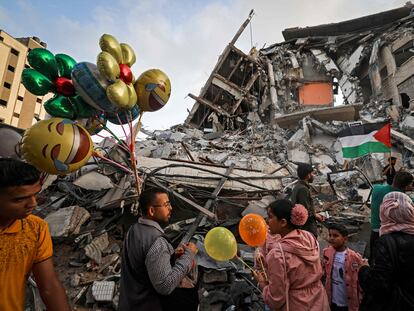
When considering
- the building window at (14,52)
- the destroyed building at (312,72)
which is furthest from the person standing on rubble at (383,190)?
the building window at (14,52)

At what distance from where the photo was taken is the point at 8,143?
4098mm

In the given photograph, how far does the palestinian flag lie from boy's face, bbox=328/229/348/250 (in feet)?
14.2

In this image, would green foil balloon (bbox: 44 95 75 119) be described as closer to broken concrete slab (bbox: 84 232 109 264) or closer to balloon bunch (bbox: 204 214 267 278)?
broken concrete slab (bbox: 84 232 109 264)

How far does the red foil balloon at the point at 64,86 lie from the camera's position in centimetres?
381

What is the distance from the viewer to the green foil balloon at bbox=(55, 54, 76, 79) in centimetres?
382

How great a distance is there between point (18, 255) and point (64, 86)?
3313 mm

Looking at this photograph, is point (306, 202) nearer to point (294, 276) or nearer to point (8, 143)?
point (294, 276)

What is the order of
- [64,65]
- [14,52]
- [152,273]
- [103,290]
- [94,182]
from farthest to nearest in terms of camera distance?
[14,52] → [94,182] → [64,65] → [103,290] → [152,273]

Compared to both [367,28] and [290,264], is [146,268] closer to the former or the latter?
[290,264]

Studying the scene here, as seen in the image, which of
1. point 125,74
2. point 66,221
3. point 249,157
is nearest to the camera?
point 125,74

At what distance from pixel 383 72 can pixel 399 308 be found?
20.0m

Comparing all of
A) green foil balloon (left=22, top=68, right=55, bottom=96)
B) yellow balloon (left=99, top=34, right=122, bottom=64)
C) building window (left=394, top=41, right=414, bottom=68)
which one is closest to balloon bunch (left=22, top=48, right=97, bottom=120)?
green foil balloon (left=22, top=68, right=55, bottom=96)

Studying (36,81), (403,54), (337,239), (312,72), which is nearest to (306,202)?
(337,239)

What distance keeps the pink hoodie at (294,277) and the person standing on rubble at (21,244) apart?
1.48 meters
